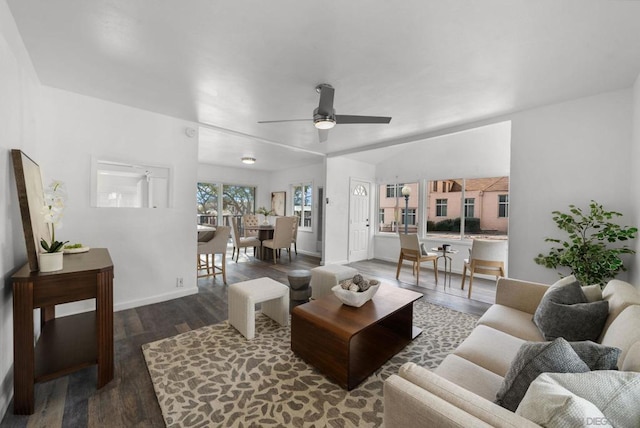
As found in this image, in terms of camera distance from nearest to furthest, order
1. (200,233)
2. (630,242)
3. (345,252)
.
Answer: (630,242) → (200,233) → (345,252)

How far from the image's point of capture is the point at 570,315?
1575 mm

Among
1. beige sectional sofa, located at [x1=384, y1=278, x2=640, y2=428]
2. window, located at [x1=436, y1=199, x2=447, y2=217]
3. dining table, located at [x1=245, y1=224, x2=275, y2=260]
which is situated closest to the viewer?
beige sectional sofa, located at [x1=384, y1=278, x2=640, y2=428]

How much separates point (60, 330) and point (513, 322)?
12.0 feet

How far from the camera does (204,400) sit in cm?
171

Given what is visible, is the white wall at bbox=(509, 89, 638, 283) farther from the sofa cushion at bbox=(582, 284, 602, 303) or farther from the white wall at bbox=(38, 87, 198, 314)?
Result: the white wall at bbox=(38, 87, 198, 314)

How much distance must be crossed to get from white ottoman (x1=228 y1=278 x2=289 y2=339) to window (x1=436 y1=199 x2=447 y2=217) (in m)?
4.10

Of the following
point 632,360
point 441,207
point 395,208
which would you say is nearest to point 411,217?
point 395,208

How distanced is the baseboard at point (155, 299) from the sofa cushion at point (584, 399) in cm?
376

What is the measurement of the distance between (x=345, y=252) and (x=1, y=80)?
545 cm

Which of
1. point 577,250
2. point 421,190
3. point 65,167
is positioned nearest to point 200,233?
point 65,167

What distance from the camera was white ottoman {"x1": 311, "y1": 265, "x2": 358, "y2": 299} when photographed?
123 inches

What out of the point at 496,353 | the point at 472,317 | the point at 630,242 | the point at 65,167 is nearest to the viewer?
the point at 496,353

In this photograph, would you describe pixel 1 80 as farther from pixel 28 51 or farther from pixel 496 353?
pixel 496 353

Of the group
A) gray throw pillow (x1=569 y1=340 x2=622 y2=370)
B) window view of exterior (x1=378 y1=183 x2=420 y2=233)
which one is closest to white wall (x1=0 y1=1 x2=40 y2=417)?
gray throw pillow (x1=569 y1=340 x2=622 y2=370)
